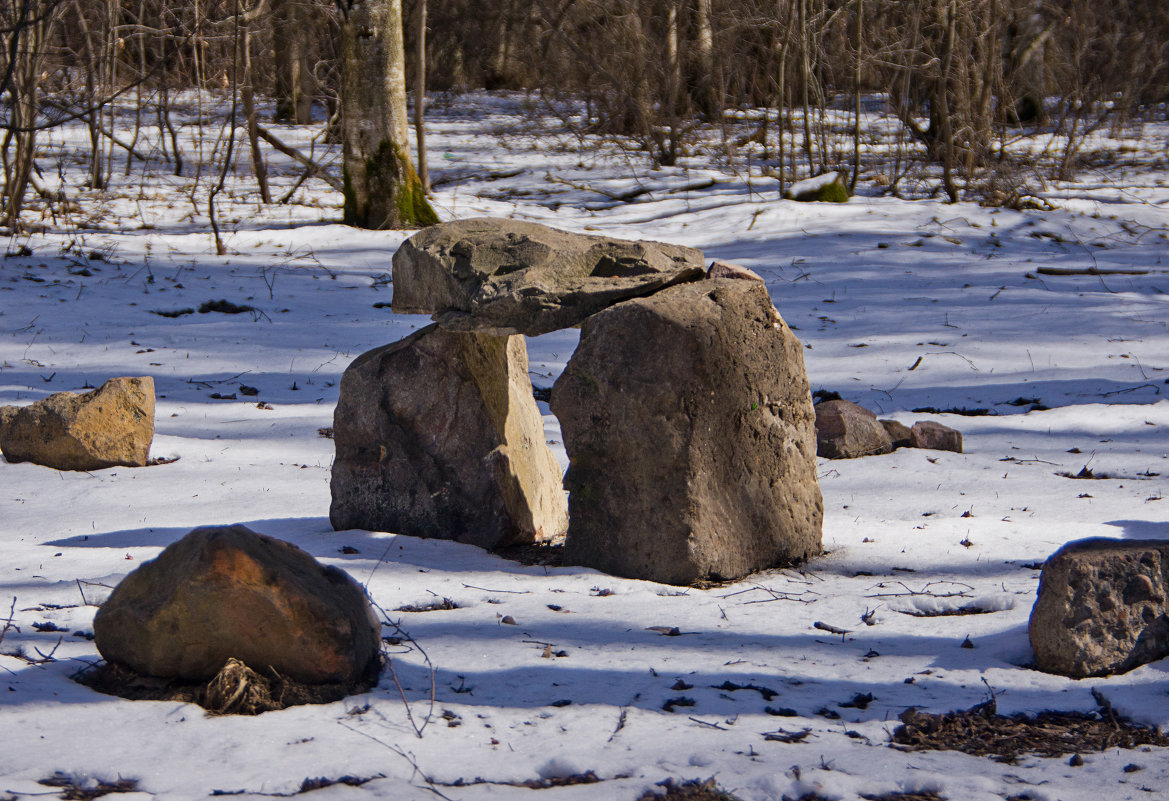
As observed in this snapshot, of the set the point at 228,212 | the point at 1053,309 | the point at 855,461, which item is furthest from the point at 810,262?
the point at 228,212

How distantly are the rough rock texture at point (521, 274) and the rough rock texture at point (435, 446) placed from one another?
1.00ft

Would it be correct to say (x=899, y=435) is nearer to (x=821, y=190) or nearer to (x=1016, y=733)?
(x=1016, y=733)

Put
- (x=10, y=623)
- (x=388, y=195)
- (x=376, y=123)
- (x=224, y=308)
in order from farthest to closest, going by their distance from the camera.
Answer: (x=388, y=195)
(x=376, y=123)
(x=224, y=308)
(x=10, y=623)

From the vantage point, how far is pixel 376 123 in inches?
400

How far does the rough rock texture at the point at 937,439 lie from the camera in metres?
5.82

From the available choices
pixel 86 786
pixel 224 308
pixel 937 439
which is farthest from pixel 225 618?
pixel 224 308

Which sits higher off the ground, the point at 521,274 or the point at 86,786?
the point at 521,274

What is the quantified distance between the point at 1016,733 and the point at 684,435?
155cm

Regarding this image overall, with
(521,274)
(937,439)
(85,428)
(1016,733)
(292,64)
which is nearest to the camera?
(1016,733)

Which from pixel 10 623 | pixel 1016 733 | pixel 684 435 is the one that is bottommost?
pixel 1016 733

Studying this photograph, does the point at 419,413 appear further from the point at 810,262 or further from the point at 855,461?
the point at 810,262

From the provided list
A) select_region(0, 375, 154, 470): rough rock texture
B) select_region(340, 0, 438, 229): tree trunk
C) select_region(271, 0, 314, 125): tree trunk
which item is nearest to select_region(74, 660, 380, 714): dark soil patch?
select_region(0, 375, 154, 470): rough rock texture

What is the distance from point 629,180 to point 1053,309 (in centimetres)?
645

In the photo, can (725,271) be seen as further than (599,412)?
Yes
